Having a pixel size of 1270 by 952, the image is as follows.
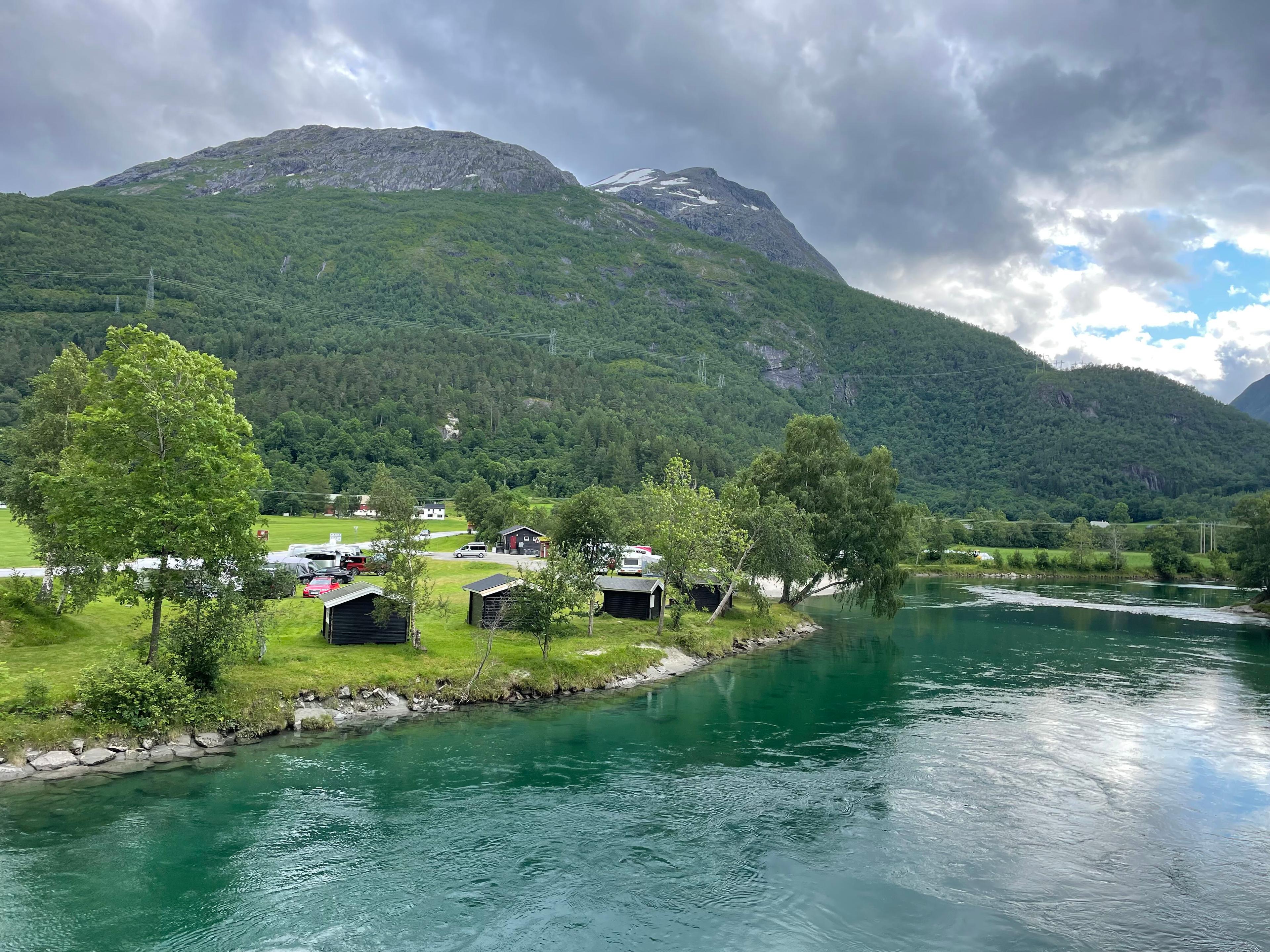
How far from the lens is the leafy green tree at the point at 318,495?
128 meters

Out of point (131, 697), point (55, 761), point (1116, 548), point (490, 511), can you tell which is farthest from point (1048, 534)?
point (55, 761)

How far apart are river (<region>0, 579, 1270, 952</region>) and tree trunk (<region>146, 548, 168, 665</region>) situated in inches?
216

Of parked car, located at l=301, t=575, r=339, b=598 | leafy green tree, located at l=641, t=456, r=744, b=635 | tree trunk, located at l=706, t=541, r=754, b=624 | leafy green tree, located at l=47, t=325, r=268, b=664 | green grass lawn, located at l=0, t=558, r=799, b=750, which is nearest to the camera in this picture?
leafy green tree, located at l=47, t=325, r=268, b=664

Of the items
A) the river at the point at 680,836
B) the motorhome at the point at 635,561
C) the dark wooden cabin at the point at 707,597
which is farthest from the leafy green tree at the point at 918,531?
the river at the point at 680,836

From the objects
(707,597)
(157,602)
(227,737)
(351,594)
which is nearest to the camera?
(227,737)

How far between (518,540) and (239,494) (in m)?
63.0

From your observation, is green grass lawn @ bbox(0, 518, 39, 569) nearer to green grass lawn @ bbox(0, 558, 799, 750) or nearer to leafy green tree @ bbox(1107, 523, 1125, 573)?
green grass lawn @ bbox(0, 558, 799, 750)

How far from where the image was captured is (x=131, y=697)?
26.0m

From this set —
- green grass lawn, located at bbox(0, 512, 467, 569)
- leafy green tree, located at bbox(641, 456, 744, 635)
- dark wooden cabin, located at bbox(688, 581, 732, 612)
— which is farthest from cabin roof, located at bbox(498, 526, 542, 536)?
leafy green tree, located at bbox(641, 456, 744, 635)

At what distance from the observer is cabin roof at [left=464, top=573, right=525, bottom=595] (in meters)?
41.8

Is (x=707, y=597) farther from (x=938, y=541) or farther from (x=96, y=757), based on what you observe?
(x=938, y=541)

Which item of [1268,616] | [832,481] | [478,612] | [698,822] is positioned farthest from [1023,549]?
[698,822]

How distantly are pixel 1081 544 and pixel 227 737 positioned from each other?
137164mm

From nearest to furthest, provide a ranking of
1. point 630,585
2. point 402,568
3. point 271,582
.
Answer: point 271,582 → point 402,568 → point 630,585
